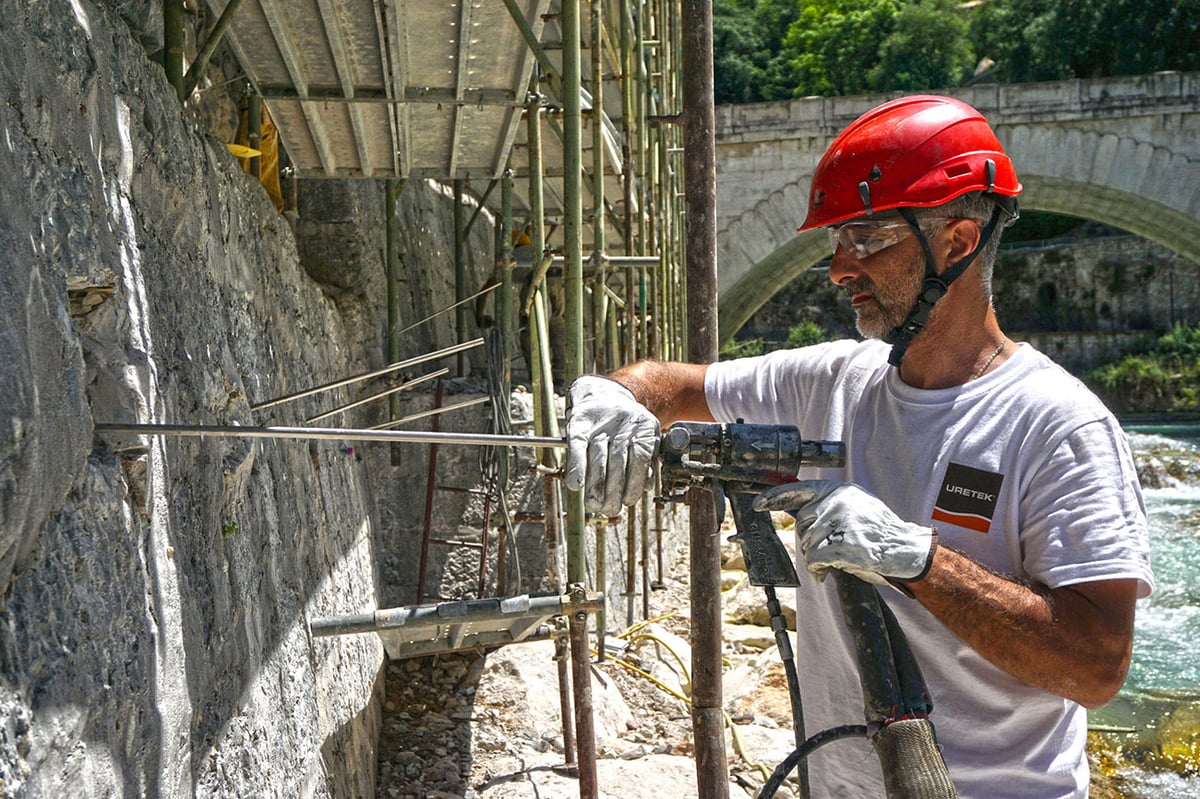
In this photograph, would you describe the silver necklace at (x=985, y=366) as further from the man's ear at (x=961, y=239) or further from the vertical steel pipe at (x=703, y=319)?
the vertical steel pipe at (x=703, y=319)

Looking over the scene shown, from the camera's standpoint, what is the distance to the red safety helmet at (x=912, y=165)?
2191 millimetres

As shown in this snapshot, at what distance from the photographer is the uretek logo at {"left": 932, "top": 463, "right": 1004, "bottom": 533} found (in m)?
2.02

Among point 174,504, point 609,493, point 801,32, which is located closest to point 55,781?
point 174,504

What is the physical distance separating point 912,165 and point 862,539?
0.78 m

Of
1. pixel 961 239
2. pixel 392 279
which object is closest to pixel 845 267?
pixel 961 239

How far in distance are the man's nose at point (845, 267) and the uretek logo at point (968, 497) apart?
0.43 metres

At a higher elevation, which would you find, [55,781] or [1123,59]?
[1123,59]

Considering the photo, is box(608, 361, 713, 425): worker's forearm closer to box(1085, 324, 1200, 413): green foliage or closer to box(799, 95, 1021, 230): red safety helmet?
box(799, 95, 1021, 230): red safety helmet

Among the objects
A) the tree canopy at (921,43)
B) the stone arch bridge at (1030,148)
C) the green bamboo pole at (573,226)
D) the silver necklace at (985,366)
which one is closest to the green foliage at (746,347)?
the tree canopy at (921,43)

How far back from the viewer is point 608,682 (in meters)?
5.88

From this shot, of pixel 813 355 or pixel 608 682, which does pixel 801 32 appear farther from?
pixel 813 355

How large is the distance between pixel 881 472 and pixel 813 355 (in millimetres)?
405

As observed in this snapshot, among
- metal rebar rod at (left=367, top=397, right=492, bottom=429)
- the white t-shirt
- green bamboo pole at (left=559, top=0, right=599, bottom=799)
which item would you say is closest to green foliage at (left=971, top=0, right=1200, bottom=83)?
metal rebar rod at (left=367, top=397, right=492, bottom=429)

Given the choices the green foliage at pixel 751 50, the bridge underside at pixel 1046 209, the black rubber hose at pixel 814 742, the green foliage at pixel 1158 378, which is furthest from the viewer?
the green foliage at pixel 751 50
